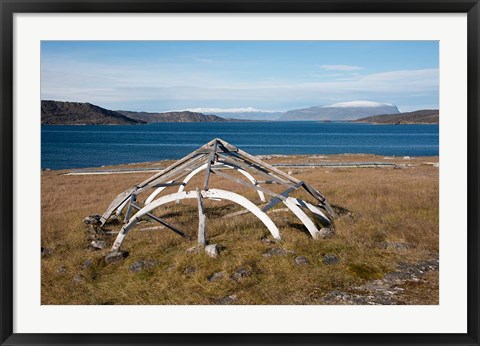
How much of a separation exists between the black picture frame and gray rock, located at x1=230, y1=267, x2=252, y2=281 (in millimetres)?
1622

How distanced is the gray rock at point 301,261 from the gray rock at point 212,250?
1798 mm

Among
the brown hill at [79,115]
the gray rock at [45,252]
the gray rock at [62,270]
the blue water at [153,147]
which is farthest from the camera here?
the brown hill at [79,115]

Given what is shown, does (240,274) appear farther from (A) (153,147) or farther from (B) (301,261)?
(A) (153,147)

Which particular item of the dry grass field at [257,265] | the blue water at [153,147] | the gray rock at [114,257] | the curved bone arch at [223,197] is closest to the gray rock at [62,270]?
the dry grass field at [257,265]

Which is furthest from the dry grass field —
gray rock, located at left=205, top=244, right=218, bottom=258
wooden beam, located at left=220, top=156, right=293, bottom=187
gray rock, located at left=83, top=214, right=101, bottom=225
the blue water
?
the blue water

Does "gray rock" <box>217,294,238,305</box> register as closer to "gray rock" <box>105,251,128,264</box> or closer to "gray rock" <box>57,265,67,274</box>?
"gray rock" <box>105,251,128,264</box>

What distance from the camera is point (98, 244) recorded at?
35.2ft

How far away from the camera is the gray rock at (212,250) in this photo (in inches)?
351

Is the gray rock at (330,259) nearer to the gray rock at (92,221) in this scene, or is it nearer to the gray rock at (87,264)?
the gray rock at (87,264)

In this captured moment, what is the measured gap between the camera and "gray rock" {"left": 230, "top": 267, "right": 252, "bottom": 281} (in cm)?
802

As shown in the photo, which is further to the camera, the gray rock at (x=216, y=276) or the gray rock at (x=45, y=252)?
the gray rock at (x=45, y=252)

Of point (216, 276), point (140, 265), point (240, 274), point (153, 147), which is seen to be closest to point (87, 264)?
point (140, 265)

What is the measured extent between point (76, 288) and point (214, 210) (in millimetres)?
7209

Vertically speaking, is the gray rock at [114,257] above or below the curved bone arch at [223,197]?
below
